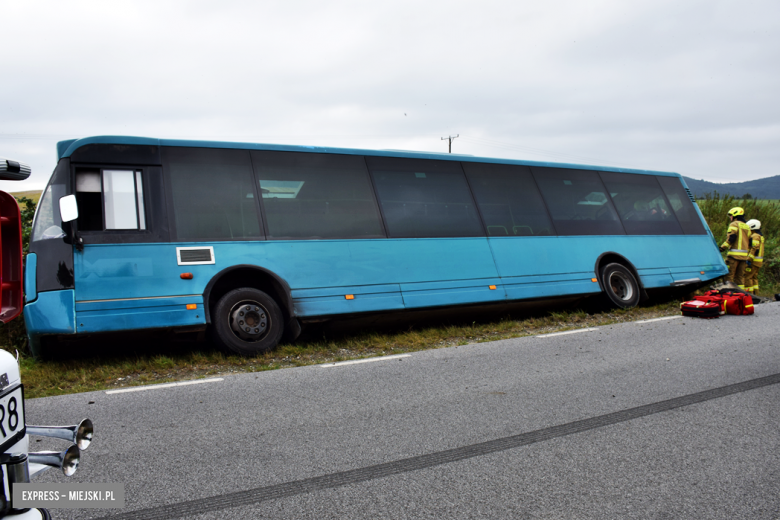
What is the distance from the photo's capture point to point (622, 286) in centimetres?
1116

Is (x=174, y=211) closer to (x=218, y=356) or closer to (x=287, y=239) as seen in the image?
(x=287, y=239)

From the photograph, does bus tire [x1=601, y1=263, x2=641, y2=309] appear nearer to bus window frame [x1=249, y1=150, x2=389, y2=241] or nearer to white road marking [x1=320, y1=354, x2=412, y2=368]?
bus window frame [x1=249, y1=150, x2=389, y2=241]

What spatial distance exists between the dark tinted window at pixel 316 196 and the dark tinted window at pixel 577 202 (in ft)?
12.7

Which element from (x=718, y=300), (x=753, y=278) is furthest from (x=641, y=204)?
(x=753, y=278)

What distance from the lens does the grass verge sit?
239 inches

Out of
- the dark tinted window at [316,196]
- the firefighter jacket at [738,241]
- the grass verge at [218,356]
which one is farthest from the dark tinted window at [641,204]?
the dark tinted window at [316,196]

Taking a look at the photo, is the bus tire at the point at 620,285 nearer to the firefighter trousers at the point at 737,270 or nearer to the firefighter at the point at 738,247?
the firefighter at the point at 738,247

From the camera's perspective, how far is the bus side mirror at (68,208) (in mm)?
6242

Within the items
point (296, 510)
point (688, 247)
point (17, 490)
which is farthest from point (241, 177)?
point (688, 247)

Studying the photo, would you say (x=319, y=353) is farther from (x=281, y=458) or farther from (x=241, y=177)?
(x=281, y=458)

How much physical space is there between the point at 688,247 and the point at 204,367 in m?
10.3

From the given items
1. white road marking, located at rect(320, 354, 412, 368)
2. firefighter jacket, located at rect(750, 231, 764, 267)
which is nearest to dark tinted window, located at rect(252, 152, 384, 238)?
white road marking, located at rect(320, 354, 412, 368)

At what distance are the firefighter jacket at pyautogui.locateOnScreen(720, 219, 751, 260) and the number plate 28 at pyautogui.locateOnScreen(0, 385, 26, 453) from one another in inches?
600

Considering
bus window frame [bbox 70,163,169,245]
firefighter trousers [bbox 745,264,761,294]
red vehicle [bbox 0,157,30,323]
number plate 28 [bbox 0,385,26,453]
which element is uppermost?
bus window frame [bbox 70,163,169,245]
